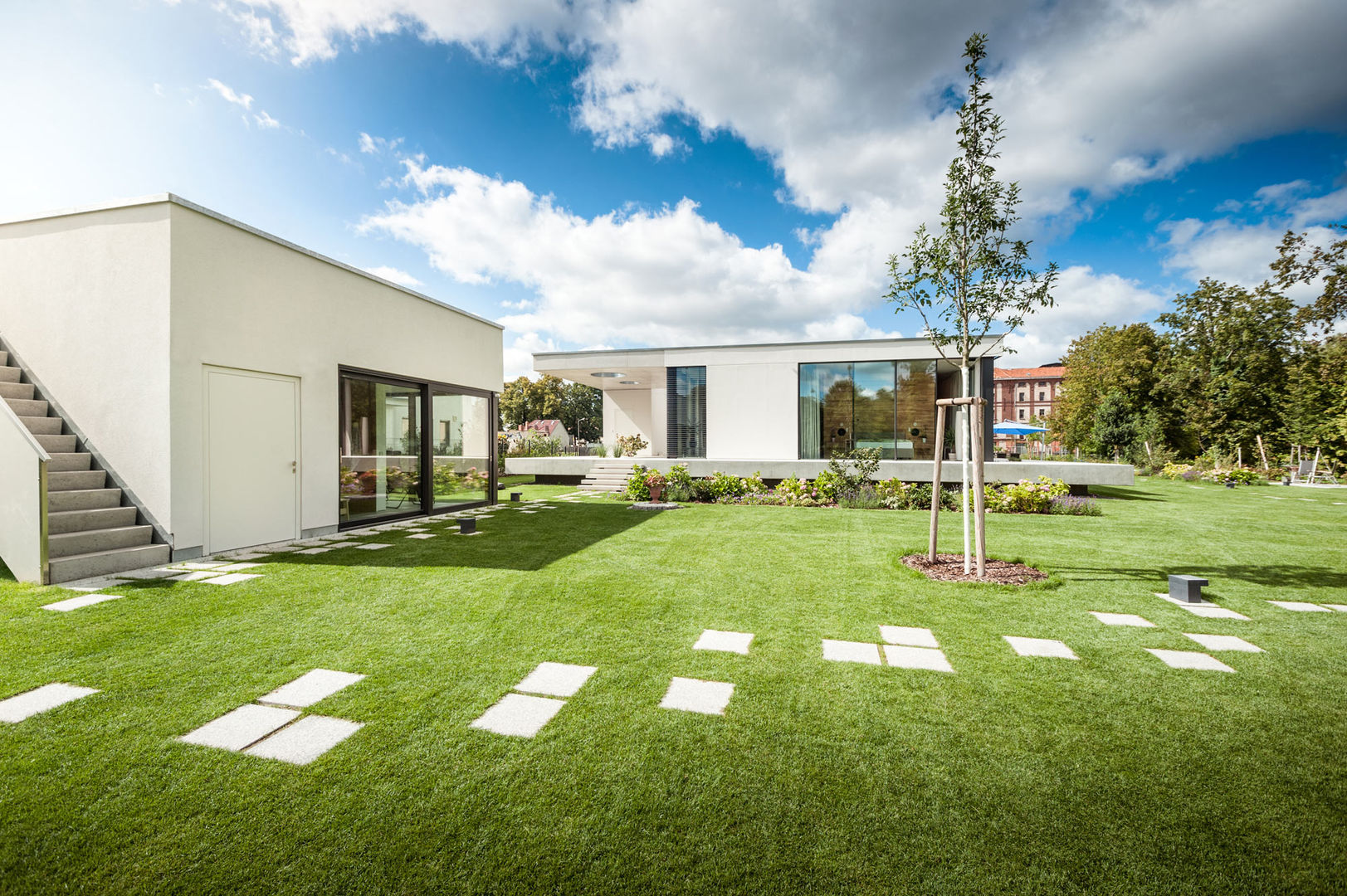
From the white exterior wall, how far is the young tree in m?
7.11

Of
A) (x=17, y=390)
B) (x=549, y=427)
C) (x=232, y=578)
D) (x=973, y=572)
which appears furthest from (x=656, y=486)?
(x=549, y=427)

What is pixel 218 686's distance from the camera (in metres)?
2.82

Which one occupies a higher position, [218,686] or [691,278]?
[691,278]

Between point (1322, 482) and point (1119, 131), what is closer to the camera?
point (1119, 131)

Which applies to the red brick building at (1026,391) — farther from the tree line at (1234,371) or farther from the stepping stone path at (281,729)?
the stepping stone path at (281,729)

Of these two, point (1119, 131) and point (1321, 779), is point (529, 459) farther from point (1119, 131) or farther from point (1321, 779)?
point (1321, 779)

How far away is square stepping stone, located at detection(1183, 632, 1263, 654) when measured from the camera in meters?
3.50

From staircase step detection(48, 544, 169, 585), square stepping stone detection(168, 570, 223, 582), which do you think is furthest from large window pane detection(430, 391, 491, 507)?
square stepping stone detection(168, 570, 223, 582)

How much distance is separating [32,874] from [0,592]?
14.5ft

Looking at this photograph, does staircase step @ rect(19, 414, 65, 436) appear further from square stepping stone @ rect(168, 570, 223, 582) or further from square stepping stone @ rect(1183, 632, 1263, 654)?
square stepping stone @ rect(1183, 632, 1263, 654)

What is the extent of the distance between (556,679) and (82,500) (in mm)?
5733

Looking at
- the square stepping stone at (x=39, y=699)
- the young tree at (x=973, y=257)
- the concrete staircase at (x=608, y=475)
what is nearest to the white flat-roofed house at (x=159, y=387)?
the square stepping stone at (x=39, y=699)

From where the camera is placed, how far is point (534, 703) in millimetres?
2676

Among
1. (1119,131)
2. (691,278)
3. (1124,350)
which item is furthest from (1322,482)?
(691,278)
